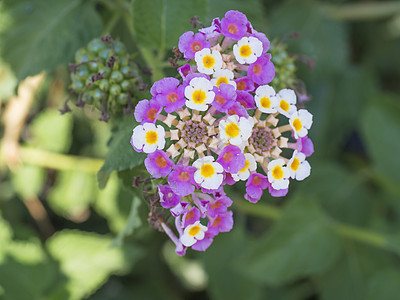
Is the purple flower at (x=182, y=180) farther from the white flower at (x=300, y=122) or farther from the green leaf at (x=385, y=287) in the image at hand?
the green leaf at (x=385, y=287)

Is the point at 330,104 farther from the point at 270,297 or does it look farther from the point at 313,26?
the point at 270,297

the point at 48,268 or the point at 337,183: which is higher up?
the point at 48,268

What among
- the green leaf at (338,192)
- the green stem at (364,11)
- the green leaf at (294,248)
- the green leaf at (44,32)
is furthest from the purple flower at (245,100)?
the green stem at (364,11)

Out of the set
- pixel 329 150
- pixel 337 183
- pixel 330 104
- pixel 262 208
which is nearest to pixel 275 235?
pixel 262 208

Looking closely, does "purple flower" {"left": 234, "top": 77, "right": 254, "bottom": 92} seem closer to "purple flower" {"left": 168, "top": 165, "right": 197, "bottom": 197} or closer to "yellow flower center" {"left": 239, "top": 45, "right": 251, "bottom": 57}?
"yellow flower center" {"left": 239, "top": 45, "right": 251, "bottom": 57}

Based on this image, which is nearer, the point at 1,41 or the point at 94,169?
the point at 1,41

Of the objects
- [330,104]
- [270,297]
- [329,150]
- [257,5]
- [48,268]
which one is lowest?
[270,297]

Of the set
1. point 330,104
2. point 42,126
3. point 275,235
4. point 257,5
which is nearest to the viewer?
point 257,5

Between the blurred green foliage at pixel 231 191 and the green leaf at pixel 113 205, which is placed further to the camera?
the green leaf at pixel 113 205
